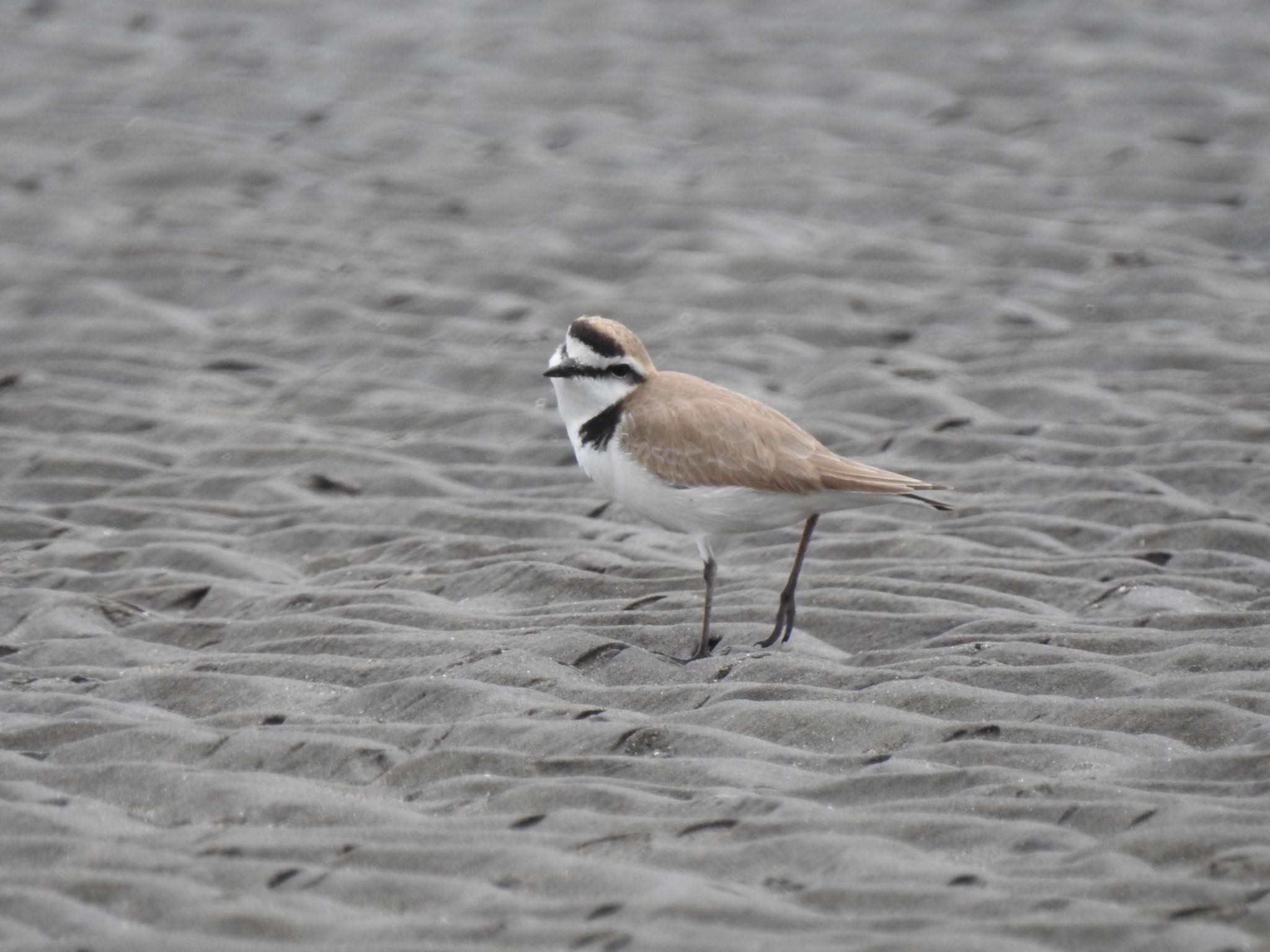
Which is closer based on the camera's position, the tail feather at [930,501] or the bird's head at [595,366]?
the tail feather at [930,501]

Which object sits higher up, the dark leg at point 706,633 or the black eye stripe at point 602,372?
the black eye stripe at point 602,372

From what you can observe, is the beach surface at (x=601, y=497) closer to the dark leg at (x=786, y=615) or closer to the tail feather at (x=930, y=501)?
the dark leg at (x=786, y=615)

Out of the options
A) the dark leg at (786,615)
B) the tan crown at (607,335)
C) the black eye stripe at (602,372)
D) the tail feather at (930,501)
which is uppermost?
the tan crown at (607,335)

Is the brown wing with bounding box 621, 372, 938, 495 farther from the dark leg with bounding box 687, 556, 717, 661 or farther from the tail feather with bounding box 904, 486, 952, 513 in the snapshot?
the dark leg with bounding box 687, 556, 717, 661

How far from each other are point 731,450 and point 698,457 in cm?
11

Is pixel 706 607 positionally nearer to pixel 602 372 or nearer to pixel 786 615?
pixel 786 615

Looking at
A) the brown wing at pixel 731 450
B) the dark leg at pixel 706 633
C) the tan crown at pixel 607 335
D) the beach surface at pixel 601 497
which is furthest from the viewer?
the tan crown at pixel 607 335

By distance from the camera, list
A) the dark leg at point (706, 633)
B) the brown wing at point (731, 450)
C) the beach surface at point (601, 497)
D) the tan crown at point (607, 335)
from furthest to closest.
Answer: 1. the tan crown at point (607, 335)
2. the brown wing at point (731, 450)
3. the dark leg at point (706, 633)
4. the beach surface at point (601, 497)

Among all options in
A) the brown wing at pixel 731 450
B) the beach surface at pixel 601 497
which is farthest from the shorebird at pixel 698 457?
the beach surface at pixel 601 497

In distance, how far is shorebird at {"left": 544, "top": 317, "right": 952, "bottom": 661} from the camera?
552cm

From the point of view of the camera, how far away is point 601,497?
281 inches

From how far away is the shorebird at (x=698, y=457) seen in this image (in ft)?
18.1

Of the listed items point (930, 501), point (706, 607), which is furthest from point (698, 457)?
point (930, 501)

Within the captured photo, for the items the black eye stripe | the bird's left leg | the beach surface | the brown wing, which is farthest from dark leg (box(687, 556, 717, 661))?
the black eye stripe
